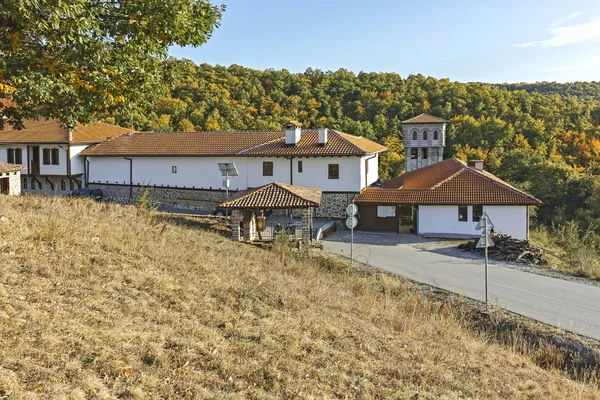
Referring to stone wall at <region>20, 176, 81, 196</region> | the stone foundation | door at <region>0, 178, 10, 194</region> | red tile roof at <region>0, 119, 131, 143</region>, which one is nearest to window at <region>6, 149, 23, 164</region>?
red tile roof at <region>0, 119, 131, 143</region>

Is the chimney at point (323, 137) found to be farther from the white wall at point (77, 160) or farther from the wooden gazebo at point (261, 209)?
the white wall at point (77, 160)

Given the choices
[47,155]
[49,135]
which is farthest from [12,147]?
[49,135]

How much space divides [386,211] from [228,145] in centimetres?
1051

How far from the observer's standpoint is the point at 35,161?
30.7m

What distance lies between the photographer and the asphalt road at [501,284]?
11414mm

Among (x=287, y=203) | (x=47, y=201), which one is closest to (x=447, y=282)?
(x=287, y=203)

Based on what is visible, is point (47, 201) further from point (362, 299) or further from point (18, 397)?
point (18, 397)

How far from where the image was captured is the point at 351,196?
85.1 feet

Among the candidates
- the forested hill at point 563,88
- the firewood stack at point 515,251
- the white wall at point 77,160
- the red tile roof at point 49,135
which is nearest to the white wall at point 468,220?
the firewood stack at point 515,251

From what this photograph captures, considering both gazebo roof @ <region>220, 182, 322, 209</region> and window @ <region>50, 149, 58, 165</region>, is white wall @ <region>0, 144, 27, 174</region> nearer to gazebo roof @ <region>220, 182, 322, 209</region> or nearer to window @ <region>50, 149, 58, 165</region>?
window @ <region>50, 149, 58, 165</region>

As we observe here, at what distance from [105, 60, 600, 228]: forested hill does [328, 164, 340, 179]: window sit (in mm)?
18650

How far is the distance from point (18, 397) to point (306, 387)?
10.1ft

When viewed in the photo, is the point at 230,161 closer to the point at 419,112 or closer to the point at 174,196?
the point at 174,196

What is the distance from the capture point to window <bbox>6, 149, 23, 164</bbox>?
3091 centimetres
